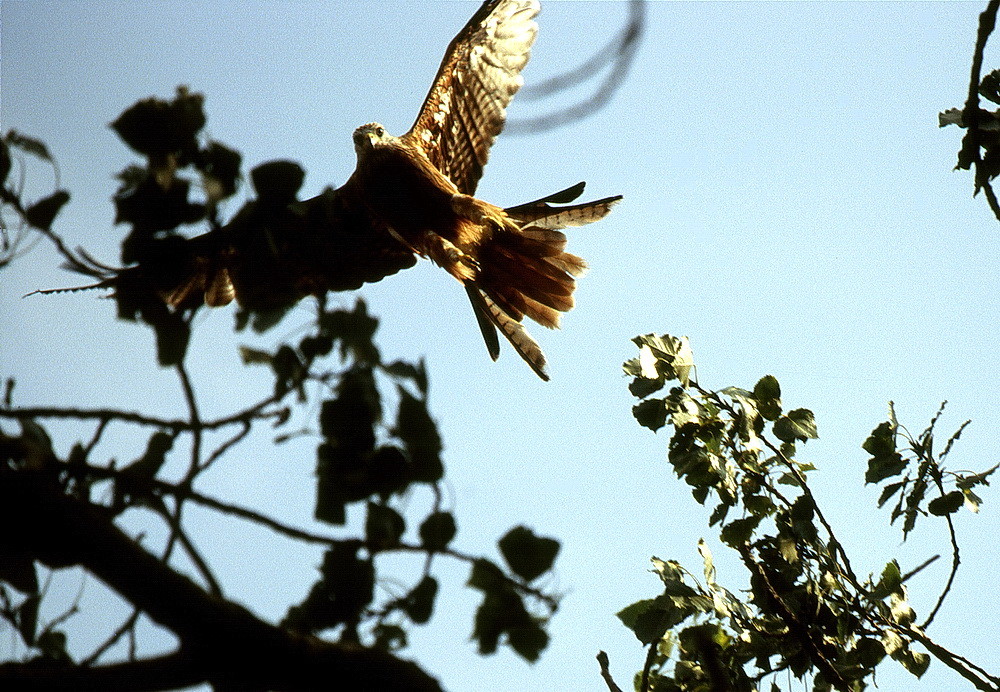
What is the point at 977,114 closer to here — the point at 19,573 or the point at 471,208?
the point at 471,208

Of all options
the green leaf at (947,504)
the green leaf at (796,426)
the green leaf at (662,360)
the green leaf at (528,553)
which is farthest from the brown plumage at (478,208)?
the green leaf at (528,553)

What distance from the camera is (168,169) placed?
1.37 m

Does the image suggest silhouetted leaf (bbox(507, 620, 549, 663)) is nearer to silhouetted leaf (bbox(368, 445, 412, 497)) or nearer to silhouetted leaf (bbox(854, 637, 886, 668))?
silhouetted leaf (bbox(368, 445, 412, 497))

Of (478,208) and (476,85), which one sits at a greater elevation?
(476,85)

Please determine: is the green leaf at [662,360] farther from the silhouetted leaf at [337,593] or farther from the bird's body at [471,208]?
the silhouetted leaf at [337,593]

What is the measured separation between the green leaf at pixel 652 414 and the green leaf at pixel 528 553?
4.62 feet

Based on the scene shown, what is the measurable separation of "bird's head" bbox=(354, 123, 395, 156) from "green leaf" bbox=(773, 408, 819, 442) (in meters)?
2.77

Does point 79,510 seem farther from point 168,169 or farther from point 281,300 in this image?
point 168,169

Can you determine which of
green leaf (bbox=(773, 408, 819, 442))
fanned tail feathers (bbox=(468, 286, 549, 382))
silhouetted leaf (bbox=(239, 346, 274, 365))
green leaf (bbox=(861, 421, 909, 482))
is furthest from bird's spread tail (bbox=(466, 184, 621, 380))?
silhouetted leaf (bbox=(239, 346, 274, 365))

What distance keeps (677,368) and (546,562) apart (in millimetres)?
1504

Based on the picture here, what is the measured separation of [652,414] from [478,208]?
6.03 ft

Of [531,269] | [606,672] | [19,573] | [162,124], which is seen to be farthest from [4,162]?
[531,269]

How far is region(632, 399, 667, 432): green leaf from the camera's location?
2633 mm

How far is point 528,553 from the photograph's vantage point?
1276 millimetres
